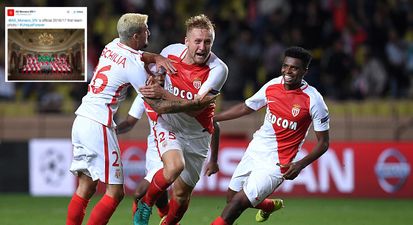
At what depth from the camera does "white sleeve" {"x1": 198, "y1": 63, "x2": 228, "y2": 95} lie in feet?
30.8

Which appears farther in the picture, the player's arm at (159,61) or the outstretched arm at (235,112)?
the outstretched arm at (235,112)

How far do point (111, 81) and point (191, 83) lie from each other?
839 millimetres

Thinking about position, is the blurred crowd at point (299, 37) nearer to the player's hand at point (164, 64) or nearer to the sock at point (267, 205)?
the sock at point (267, 205)

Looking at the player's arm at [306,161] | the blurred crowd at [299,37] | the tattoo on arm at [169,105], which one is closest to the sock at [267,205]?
the player's arm at [306,161]

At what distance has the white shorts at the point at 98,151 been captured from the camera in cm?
908

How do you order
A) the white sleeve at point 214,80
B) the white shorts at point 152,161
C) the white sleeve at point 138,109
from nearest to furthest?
1. the white sleeve at point 214,80
2. the white shorts at point 152,161
3. the white sleeve at point 138,109

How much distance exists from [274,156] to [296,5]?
1042 cm

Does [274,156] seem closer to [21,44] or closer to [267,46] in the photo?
[21,44]

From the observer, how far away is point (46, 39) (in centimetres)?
878

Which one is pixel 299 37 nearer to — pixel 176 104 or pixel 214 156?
pixel 214 156

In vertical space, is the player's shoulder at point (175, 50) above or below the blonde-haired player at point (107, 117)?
above

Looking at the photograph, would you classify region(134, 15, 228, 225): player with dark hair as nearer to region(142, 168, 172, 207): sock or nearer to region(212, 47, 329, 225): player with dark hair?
region(142, 168, 172, 207): sock

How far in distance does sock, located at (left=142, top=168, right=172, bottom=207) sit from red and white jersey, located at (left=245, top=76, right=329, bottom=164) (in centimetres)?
114

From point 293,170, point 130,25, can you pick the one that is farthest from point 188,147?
point 130,25
